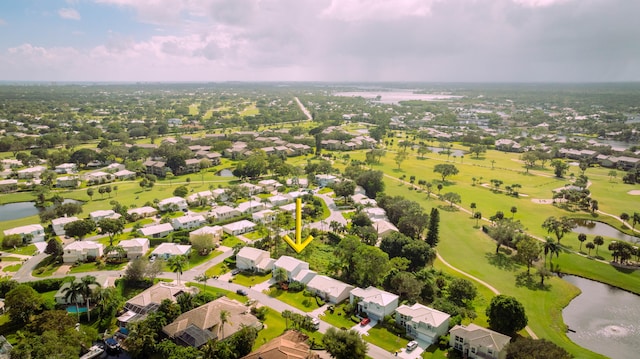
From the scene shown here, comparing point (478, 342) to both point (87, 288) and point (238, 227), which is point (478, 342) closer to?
point (87, 288)

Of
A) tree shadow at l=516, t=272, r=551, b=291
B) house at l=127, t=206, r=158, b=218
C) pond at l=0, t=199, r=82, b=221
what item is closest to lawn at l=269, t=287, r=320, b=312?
tree shadow at l=516, t=272, r=551, b=291

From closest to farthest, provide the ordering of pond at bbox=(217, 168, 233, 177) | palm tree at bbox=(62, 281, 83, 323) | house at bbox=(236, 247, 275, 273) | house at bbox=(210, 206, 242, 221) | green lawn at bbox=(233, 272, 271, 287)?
palm tree at bbox=(62, 281, 83, 323), green lawn at bbox=(233, 272, 271, 287), house at bbox=(236, 247, 275, 273), house at bbox=(210, 206, 242, 221), pond at bbox=(217, 168, 233, 177)

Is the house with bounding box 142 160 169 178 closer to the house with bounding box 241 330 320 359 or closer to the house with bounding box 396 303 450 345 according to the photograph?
the house with bounding box 241 330 320 359

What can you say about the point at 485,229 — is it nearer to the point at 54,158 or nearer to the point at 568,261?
the point at 568,261

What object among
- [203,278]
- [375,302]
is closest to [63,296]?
[203,278]

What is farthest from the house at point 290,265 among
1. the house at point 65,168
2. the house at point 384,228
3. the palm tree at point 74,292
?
the house at point 65,168

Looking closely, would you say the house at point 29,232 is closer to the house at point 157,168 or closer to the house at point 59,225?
the house at point 59,225

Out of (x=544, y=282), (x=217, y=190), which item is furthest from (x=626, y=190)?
(x=217, y=190)
